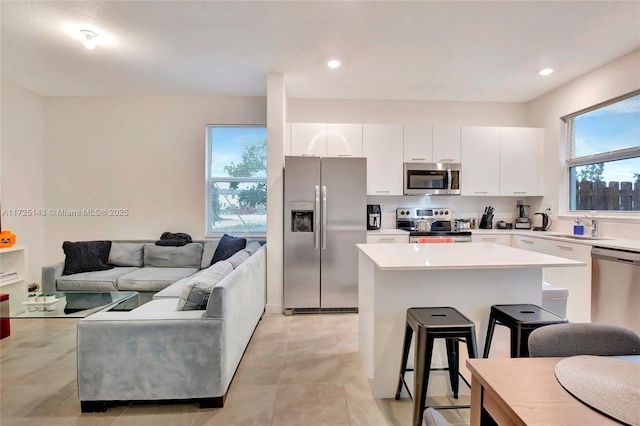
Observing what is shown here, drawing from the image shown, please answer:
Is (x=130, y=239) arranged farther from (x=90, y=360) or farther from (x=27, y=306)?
(x=90, y=360)

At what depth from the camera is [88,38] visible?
8.83 feet

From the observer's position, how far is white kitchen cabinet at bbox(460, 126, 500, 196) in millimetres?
4160

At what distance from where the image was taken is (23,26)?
2.57 metres

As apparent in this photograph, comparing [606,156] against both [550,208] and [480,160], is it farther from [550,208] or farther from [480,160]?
[480,160]

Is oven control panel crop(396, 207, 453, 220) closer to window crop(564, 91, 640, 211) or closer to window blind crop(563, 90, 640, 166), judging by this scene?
window crop(564, 91, 640, 211)

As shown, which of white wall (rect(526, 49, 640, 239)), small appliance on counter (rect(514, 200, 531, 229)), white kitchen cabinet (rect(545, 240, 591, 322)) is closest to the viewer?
white kitchen cabinet (rect(545, 240, 591, 322))

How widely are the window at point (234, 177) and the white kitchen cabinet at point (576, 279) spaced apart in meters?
3.68

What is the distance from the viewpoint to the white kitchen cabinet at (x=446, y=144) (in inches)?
163

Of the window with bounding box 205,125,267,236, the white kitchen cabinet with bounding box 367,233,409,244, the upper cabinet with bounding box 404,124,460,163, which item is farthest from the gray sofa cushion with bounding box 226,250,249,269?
the upper cabinet with bounding box 404,124,460,163

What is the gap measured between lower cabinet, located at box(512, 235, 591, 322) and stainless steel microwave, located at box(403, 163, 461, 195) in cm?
124

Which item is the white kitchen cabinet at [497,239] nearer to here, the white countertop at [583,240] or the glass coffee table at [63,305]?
the white countertop at [583,240]

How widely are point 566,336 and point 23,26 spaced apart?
427 centimetres

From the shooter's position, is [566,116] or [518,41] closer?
[518,41]

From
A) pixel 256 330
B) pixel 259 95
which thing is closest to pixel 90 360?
pixel 256 330
